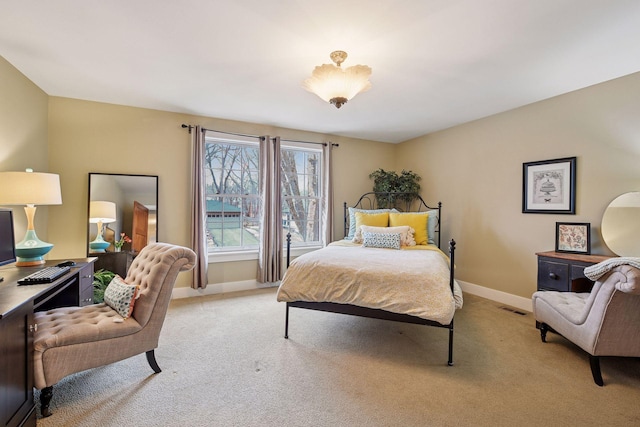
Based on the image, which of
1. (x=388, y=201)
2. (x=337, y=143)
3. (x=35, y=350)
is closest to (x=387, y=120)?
(x=337, y=143)

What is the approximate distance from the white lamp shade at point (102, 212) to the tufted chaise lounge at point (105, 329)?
1.64 metres

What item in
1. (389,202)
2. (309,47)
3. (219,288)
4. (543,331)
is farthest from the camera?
(389,202)

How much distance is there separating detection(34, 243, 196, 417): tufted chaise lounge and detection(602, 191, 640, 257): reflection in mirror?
384cm

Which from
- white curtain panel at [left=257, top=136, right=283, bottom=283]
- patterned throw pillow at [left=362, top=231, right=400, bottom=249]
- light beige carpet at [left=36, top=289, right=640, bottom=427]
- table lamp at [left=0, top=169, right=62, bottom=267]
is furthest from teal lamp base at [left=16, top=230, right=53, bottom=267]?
patterned throw pillow at [left=362, top=231, right=400, bottom=249]

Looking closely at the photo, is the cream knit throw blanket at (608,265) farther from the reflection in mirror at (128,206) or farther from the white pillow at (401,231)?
the reflection in mirror at (128,206)

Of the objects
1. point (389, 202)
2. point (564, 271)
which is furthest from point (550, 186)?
point (389, 202)

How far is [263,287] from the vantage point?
178 inches

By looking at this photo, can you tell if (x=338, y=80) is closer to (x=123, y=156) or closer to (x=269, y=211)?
(x=269, y=211)

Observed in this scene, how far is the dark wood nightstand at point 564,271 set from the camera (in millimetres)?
2764

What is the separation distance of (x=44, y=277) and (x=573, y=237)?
4664 mm

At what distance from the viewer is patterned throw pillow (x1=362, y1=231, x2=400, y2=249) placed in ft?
12.1

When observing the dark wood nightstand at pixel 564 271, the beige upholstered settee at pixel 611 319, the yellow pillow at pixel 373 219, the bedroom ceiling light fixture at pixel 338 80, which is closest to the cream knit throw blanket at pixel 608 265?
the beige upholstered settee at pixel 611 319

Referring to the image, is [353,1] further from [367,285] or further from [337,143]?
[337,143]

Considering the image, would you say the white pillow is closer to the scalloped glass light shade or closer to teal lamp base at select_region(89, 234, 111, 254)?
the scalloped glass light shade
